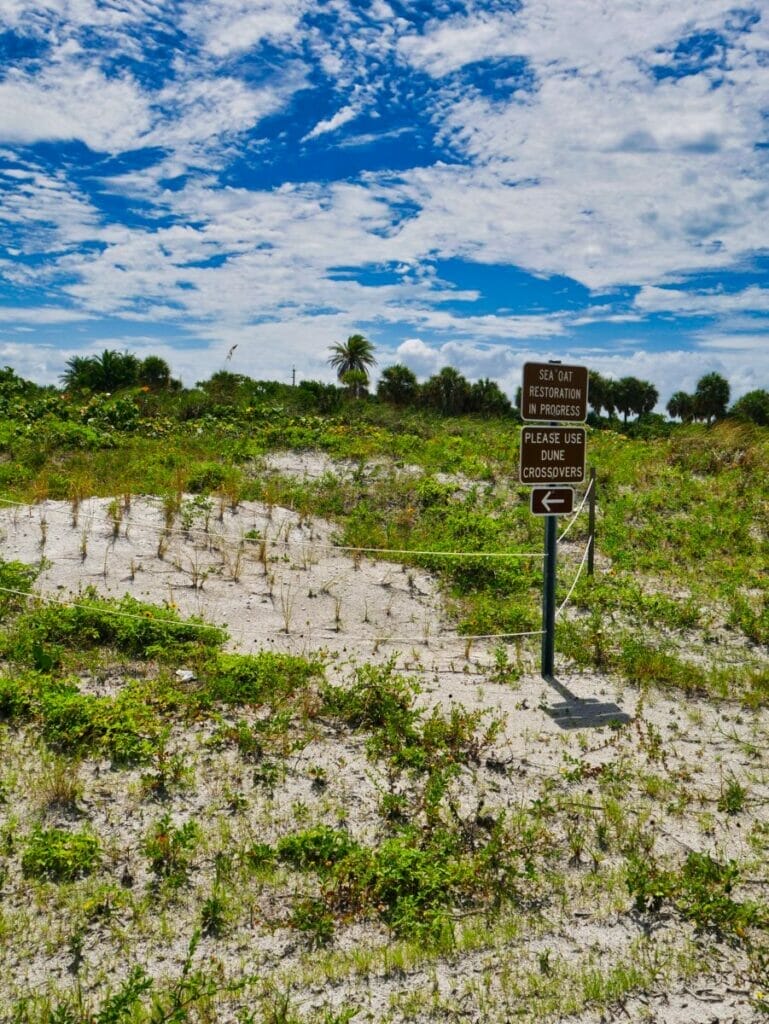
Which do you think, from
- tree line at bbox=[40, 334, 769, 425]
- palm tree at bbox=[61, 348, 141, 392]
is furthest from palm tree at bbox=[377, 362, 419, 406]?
palm tree at bbox=[61, 348, 141, 392]

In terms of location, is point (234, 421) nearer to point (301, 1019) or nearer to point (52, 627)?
point (52, 627)

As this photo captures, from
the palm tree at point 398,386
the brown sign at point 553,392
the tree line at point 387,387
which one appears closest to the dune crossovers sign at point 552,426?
the brown sign at point 553,392

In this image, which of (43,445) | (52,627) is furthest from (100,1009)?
(43,445)

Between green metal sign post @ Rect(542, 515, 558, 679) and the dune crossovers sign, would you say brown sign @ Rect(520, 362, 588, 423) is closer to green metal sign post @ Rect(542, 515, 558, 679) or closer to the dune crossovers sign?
the dune crossovers sign

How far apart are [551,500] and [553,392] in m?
1.09

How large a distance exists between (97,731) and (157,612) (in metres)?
2.46

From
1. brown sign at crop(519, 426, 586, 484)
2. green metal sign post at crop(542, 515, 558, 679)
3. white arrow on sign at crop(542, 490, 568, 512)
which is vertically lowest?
green metal sign post at crop(542, 515, 558, 679)

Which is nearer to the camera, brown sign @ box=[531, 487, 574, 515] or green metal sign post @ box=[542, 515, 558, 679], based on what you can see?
brown sign @ box=[531, 487, 574, 515]

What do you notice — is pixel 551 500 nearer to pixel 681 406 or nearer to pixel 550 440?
pixel 550 440

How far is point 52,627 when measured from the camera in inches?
307

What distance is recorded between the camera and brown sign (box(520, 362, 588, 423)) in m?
7.44

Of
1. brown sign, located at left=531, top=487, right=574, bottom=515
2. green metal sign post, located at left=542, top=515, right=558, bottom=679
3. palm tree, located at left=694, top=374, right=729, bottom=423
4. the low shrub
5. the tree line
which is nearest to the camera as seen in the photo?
the low shrub

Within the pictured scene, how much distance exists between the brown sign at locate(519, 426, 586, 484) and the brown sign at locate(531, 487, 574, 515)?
0.10 meters

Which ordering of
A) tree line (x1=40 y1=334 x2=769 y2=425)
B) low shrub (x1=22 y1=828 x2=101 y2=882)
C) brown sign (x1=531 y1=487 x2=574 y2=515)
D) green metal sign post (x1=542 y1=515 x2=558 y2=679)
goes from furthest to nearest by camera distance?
tree line (x1=40 y1=334 x2=769 y2=425) → green metal sign post (x1=542 y1=515 x2=558 y2=679) → brown sign (x1=531 y1=487 x2=574 y2=515) → low shrub (x1=22 y1=828 x2=101 y2=882)
